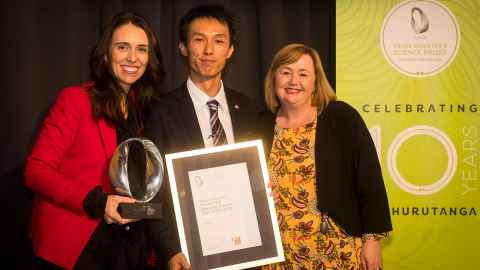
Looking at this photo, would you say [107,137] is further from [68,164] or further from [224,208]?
[224,208]

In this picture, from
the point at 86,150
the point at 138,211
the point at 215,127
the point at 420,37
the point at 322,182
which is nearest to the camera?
the point at 138,211

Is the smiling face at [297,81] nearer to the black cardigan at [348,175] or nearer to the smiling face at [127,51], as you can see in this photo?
the black cardigan at [348,175]

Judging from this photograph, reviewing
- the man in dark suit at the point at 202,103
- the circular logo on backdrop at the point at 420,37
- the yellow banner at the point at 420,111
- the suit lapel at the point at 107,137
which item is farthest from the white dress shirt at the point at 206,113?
the circular logo on backdrop at the point at 420,37

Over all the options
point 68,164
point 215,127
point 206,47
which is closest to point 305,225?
point 215,127

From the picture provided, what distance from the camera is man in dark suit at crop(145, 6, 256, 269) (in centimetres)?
240

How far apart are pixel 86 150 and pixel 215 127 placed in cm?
60

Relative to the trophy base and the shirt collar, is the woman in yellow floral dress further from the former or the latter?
the trophy base

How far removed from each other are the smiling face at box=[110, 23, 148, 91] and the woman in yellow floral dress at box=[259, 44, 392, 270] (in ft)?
2.18

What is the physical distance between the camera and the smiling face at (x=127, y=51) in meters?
2.39

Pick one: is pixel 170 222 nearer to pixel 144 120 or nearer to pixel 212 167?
pixel 212 167

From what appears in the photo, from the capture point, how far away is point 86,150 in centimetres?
227

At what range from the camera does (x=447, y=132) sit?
120 inches

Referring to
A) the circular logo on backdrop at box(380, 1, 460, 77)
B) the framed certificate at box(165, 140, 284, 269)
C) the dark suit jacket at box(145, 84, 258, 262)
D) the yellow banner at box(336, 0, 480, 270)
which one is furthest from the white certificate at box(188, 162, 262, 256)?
the circular logo on backdrop at box(380, 1, 460, 77)

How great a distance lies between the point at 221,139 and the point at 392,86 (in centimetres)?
118
